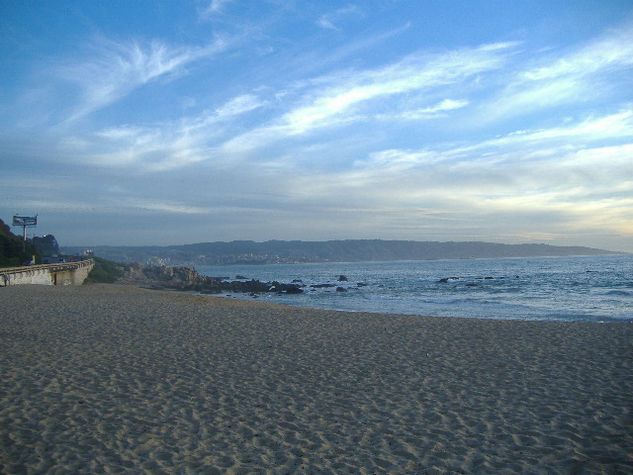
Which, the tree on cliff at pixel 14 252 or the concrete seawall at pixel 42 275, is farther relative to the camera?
the tree on cliff at pixel 14 252

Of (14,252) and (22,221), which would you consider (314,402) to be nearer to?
(14,252)

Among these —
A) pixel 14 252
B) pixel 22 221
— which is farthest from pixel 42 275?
pixel 22 221

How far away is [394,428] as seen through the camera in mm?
5711

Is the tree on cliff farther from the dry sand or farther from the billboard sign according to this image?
the dry sand

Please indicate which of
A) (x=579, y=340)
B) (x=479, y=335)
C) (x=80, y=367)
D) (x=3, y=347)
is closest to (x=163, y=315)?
(x=3, y=347)

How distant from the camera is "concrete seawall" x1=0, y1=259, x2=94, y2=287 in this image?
28803 mm

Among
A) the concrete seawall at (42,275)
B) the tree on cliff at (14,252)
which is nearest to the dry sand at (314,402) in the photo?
the concrete seawall at (42,275)

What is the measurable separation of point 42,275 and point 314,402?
35.3 m

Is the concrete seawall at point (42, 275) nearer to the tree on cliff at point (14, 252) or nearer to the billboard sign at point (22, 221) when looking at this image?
the tree on cliff at point (14, 252)

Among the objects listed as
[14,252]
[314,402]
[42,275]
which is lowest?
[42,275]

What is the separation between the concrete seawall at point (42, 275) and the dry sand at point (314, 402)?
64.9 ft

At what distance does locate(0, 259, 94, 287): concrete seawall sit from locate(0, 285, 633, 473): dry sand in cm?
Result: 1979

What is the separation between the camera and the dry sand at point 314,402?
4867 mm

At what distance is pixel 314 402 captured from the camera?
22.1 ft
